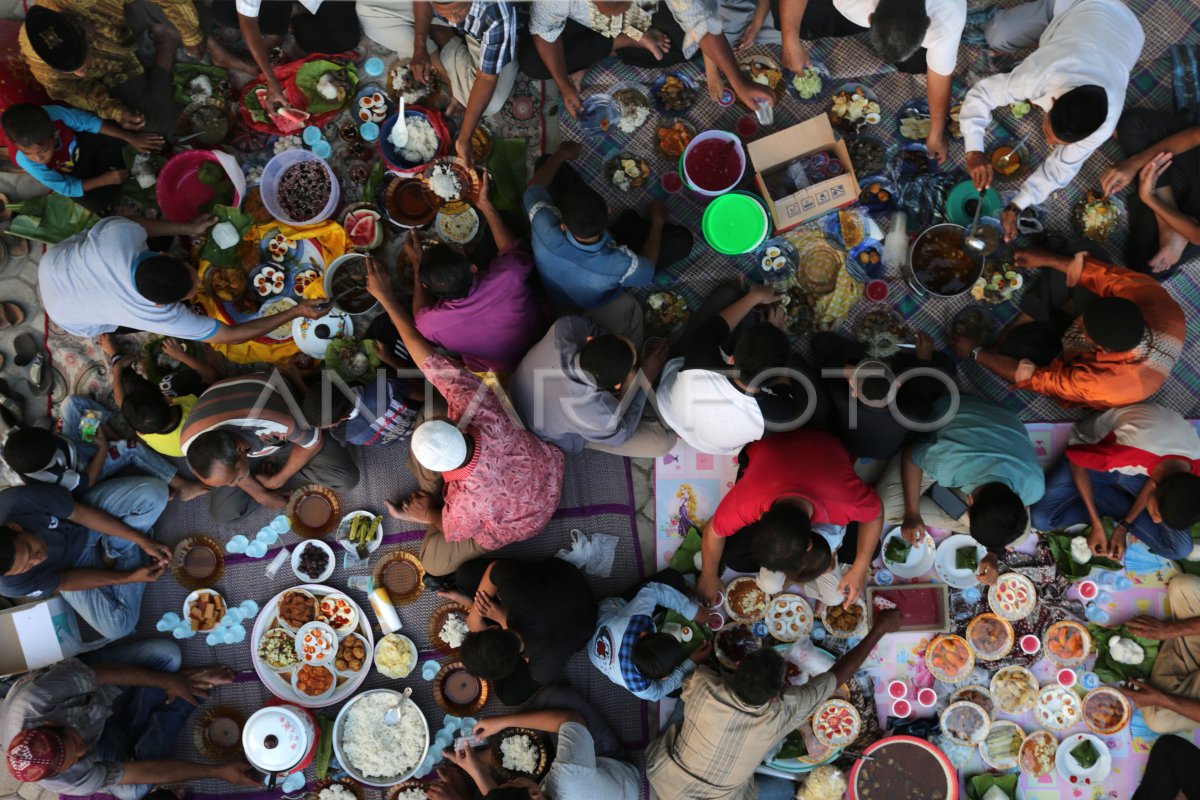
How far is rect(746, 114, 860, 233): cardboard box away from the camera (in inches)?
194

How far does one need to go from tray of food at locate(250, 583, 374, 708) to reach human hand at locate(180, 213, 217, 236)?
96.6 inches

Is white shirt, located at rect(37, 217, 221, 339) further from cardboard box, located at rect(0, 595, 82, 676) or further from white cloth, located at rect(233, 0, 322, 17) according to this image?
cardboard box, located at rect(0, 595, 82, 676)

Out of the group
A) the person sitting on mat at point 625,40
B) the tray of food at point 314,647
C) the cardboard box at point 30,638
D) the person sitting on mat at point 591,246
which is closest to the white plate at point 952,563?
the person sitting on mat at point 591,246

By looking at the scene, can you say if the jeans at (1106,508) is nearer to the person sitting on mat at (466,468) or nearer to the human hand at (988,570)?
the human hand at (988,570)

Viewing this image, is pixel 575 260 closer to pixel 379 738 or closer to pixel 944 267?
pixel 944 267

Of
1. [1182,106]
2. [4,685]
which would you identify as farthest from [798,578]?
[4,685]

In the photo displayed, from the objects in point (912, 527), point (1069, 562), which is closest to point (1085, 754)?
point (1069, 562)

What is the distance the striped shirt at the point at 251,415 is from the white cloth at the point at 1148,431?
4.78 meters

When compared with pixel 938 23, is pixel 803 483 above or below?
below

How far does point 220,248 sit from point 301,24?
5.12ft

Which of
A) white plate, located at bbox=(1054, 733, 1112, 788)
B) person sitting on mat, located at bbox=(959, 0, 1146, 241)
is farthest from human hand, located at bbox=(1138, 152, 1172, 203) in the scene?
white plate, located at bbox=(1054, 733, 1112, 788)

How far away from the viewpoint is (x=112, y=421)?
16.9ft

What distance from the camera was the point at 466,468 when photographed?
13.8 ft

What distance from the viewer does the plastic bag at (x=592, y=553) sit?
507 centimetres
